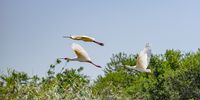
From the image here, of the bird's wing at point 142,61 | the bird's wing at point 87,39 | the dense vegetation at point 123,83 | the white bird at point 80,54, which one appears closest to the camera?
the bird's wing at point 87,39

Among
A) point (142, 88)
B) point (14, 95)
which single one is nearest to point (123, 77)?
point (142, 88)

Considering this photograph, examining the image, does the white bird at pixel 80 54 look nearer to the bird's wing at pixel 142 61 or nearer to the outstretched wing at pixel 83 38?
the outstretched wing at pixel 83 38

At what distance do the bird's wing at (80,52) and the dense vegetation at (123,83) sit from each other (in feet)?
1.53

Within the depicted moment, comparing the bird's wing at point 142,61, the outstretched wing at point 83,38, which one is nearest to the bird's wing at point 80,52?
the outstretched wing at point 83,38

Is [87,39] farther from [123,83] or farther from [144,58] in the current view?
[123,83]

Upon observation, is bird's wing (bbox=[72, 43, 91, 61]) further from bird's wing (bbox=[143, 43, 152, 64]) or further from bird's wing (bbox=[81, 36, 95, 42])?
bird's wing (bbox=[143, 43, 152, 64])

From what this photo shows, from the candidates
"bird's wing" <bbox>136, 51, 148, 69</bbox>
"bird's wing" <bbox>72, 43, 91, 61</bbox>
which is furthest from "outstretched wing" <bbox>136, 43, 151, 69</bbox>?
"bird's wing" <bbox>72, 43, 91, 61</bbox>

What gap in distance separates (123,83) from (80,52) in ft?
71.3

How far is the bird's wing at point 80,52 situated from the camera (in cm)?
467

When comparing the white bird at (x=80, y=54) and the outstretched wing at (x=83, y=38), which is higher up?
the outstretched wing at (x=83, y=38)

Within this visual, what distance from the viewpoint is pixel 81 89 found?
9852mm

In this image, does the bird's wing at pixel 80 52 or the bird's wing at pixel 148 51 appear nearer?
the bird's wing at pixel 80 52

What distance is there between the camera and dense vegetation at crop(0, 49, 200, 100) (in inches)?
374

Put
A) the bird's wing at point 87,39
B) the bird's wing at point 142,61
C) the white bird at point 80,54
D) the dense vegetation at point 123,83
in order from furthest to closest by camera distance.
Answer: the dense vegetation at point 123,83 → the bird's wing at point 142,61 → the white bird at point 80,54 → the bird's wing at point 87,39
